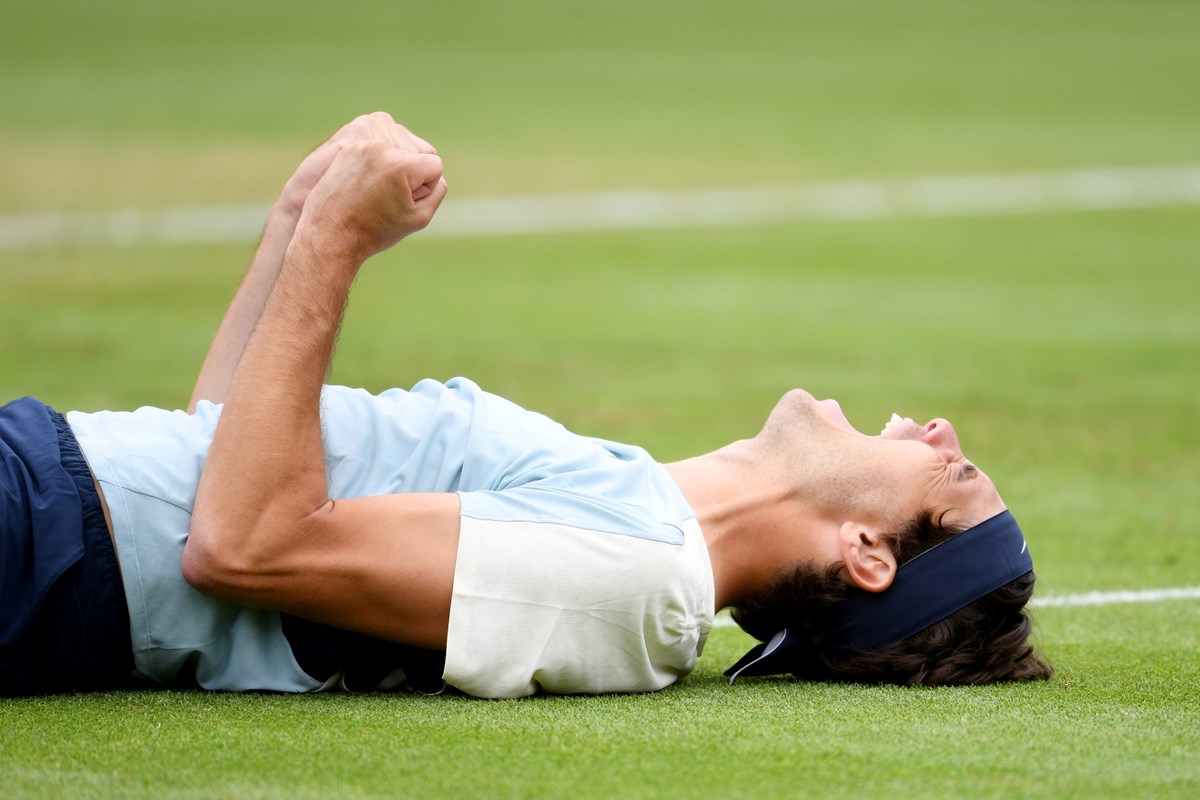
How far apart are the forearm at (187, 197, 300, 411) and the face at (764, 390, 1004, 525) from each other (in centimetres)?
149

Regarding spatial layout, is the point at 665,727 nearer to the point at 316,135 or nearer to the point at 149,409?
the point at 149,409

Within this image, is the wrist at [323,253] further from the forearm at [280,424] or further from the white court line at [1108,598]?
the white court line at [1108,598]

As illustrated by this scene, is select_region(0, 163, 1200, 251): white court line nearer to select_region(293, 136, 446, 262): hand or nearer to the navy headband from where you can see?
select_region(293, 136, 446, 262): hand

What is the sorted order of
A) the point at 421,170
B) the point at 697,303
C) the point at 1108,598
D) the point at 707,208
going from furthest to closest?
the point at 707,208, the point at 697,303, the point at 1108,598, the point at 421,170

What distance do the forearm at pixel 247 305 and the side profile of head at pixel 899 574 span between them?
148 centimetres

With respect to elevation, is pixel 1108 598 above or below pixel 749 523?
below

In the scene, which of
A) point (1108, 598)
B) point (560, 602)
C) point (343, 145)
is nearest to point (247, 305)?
point (343, 145)

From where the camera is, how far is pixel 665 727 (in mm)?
3709

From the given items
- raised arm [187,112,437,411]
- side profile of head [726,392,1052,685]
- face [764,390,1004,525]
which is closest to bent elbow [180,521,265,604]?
raised arm [187,112,437,411]

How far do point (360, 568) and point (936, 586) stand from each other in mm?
1438

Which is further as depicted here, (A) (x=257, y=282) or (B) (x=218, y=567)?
(A) (x=257, y=282)

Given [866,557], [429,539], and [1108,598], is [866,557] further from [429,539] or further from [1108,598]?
[1108,598]

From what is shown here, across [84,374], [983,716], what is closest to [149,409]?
[983,716]

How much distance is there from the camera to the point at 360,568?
3.63m
